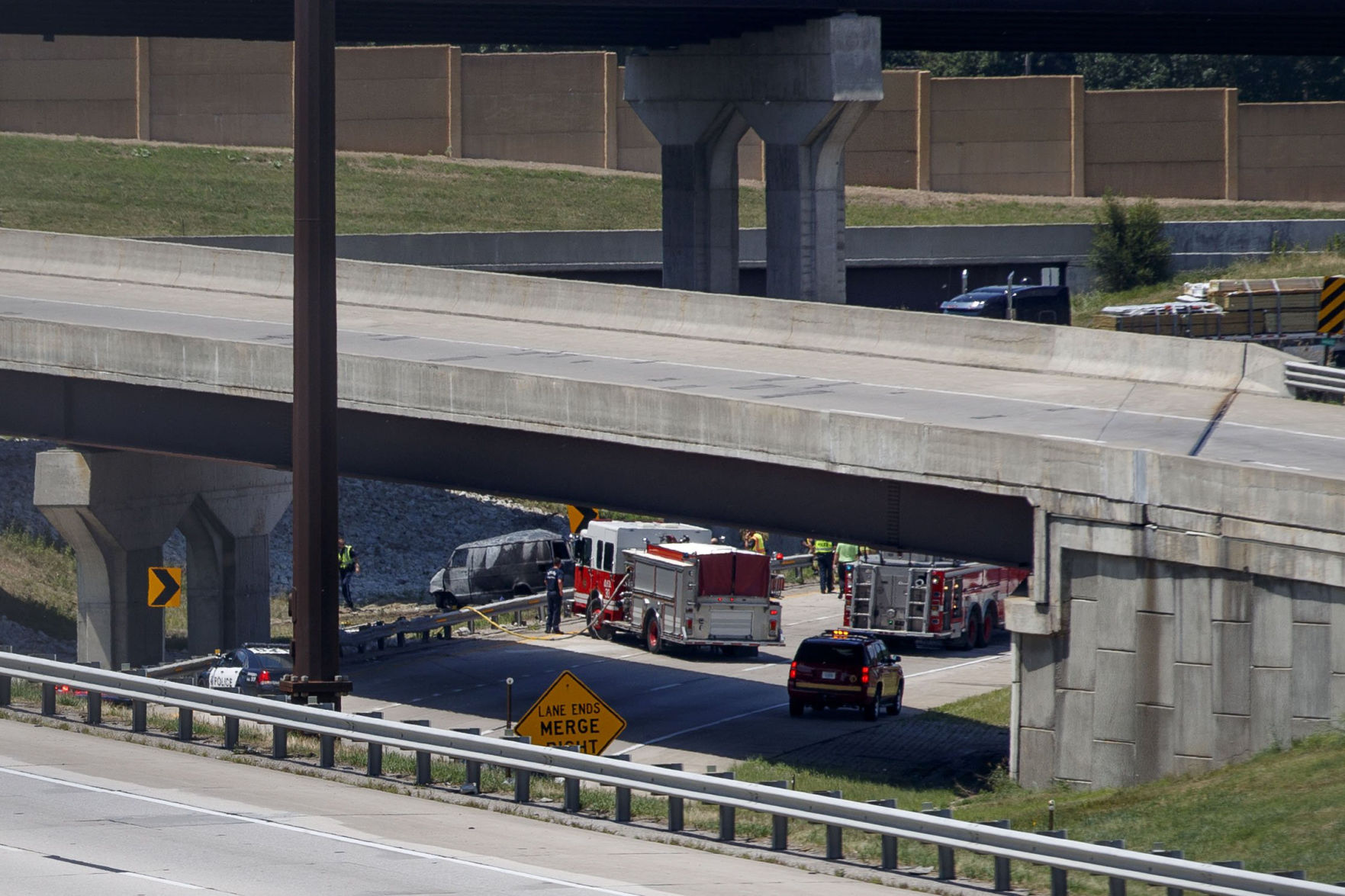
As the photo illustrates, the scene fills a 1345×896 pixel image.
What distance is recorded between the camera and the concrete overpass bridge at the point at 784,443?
73.5 ft

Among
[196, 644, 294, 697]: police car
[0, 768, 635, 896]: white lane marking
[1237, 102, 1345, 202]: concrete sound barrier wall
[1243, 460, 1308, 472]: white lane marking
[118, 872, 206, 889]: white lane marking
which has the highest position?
[1237, 102, 1345, 202]: concrete sound barrier wall

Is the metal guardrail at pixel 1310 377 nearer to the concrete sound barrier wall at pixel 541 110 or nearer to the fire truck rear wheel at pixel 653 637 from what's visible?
the fire truck rear wheel at pixel 653 637

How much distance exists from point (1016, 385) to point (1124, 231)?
4715 cm

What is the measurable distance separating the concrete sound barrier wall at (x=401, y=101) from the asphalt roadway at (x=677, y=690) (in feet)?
146

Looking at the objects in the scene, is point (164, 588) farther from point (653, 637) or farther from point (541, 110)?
point (541, 110)

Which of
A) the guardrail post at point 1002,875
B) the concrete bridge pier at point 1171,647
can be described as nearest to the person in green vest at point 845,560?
the concrete bridge pier at point 1171,647

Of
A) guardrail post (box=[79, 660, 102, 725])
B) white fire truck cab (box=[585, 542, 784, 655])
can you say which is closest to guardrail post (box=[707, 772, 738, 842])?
guardrail post (box=[79, 660, 102, 725])

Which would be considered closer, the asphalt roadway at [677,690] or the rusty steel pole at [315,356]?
the rusty steel pole at [315,356]

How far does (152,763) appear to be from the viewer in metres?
18.5

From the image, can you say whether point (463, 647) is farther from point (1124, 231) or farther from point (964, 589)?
point (1124, 231)

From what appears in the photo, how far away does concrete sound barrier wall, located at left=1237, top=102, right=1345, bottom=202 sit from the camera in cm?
8650

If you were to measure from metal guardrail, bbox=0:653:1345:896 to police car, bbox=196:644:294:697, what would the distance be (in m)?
12.5

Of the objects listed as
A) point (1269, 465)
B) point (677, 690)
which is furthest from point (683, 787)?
point (677, 690)

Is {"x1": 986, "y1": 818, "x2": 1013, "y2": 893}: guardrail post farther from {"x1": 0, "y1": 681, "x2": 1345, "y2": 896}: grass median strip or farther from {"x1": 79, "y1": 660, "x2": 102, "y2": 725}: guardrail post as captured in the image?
{"x1": 79, "y1": 660, "x2": 102, "y2": 725}: guardrail post
